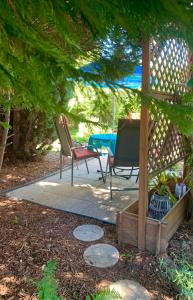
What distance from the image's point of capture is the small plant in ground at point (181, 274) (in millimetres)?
1958

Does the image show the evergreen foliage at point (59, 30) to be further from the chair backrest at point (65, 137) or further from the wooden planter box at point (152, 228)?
the chair backrest at point (65, 137)

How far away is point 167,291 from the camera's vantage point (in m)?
2.05

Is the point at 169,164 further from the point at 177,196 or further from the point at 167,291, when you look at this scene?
the point at 167,291

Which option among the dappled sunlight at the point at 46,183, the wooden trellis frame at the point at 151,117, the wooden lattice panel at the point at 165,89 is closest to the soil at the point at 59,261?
the wooden trellis frame at the point at 151,117

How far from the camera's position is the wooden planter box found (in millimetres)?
2445

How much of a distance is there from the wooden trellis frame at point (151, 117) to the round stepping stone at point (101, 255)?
0.90 feet

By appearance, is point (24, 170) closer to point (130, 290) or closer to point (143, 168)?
point (143, 168)

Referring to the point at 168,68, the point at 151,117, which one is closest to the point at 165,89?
the point at 168,68

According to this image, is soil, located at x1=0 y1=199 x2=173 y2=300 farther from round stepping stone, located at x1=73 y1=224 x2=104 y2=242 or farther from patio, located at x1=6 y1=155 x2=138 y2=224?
patio, located at x1=6 y1=155 x2=138 y2=224

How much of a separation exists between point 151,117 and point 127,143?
4.98 ft

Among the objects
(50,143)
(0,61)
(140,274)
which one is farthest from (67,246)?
(50,143)

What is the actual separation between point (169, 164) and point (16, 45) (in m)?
2.74

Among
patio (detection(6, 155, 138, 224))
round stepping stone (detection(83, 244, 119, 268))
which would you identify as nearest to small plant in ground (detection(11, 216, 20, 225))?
patio (detection(6, 155, 138, 224))

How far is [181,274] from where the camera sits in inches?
82.2
